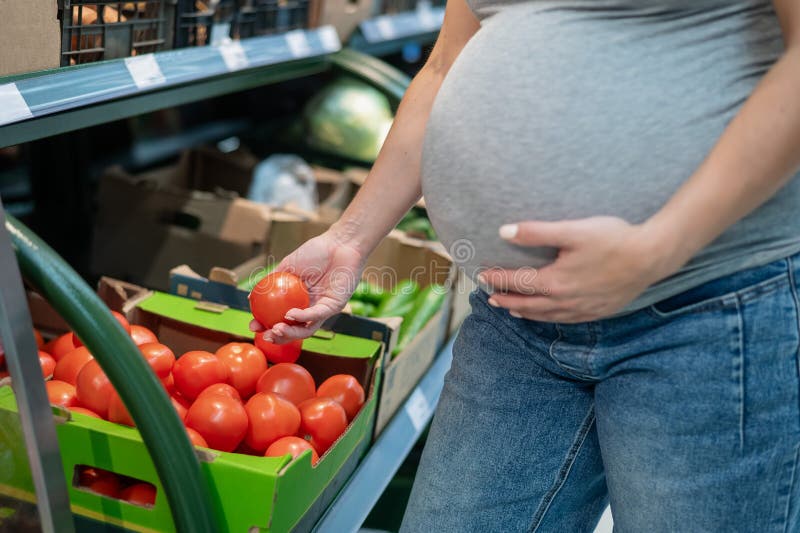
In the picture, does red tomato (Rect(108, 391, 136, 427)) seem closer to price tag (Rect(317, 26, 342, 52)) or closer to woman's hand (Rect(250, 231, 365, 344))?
woman's hand (Rect(250, 231, 365, 344))

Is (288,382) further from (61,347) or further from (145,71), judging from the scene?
(145,71)

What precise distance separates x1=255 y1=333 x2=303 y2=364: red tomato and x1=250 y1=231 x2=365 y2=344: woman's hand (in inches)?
13.8

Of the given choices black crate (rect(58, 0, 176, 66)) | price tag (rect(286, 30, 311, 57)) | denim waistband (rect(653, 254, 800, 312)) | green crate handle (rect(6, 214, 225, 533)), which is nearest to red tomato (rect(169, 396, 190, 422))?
green crate handle (rect(6, 214, 225, 533))

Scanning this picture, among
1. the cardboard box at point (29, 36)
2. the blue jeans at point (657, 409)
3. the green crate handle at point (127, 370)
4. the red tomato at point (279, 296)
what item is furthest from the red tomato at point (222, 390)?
the cardboard box at point (29, 36)

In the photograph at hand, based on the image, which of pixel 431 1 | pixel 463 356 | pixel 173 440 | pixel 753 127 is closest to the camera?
pixel 753 127

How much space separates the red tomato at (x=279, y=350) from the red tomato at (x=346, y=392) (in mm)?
96

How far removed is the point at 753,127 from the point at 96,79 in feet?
3.63

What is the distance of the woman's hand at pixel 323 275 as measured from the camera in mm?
1252

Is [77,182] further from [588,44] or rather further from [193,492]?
[588,44]

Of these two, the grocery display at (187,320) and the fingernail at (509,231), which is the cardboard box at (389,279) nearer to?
the grocery display at (187,320)

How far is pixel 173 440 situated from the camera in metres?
1.08

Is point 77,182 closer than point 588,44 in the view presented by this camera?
No

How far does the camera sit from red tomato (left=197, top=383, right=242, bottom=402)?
145 centimetres

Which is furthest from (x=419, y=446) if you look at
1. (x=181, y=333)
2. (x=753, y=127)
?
(x=753, y=127)
